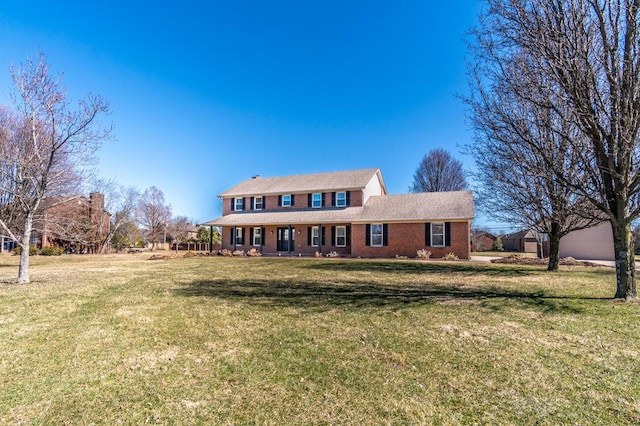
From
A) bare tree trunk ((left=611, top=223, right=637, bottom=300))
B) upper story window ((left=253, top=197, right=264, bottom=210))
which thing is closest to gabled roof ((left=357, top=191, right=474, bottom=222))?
upper story window ((left=253, top=197, right=264, bottom=210))

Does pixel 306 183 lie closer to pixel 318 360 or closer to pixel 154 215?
pixel 318 360

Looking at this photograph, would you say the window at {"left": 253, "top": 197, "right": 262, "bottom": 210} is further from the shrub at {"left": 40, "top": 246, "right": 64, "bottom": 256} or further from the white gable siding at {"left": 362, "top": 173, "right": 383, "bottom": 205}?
the shrub at {"left": 40, "top": 246, "right": 64, "bottom": 256}

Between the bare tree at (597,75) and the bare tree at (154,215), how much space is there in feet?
147

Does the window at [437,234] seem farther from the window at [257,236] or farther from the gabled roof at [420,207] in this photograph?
the window at [257,236]

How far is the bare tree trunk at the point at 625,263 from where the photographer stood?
24.7 ft

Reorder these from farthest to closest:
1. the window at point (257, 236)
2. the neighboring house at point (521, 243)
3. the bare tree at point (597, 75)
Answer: the neighboring house at point (521, 243) < the window at point (257, 236) < the bare tree at point (597, 75)

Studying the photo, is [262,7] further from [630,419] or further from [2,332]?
[630,419]

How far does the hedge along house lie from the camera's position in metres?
21.7

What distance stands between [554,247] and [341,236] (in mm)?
13787

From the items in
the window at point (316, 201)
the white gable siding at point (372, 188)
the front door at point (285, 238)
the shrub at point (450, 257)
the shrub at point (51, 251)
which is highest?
the white gable siding at point (372, 188)

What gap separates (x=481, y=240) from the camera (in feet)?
144

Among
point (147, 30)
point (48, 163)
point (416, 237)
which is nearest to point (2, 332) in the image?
point (48, 163)

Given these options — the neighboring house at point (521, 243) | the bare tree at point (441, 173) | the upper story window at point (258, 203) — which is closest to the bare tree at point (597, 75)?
the upper story window at point (258, 203)

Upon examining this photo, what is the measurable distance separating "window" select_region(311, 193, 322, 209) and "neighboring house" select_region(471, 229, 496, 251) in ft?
75.3
